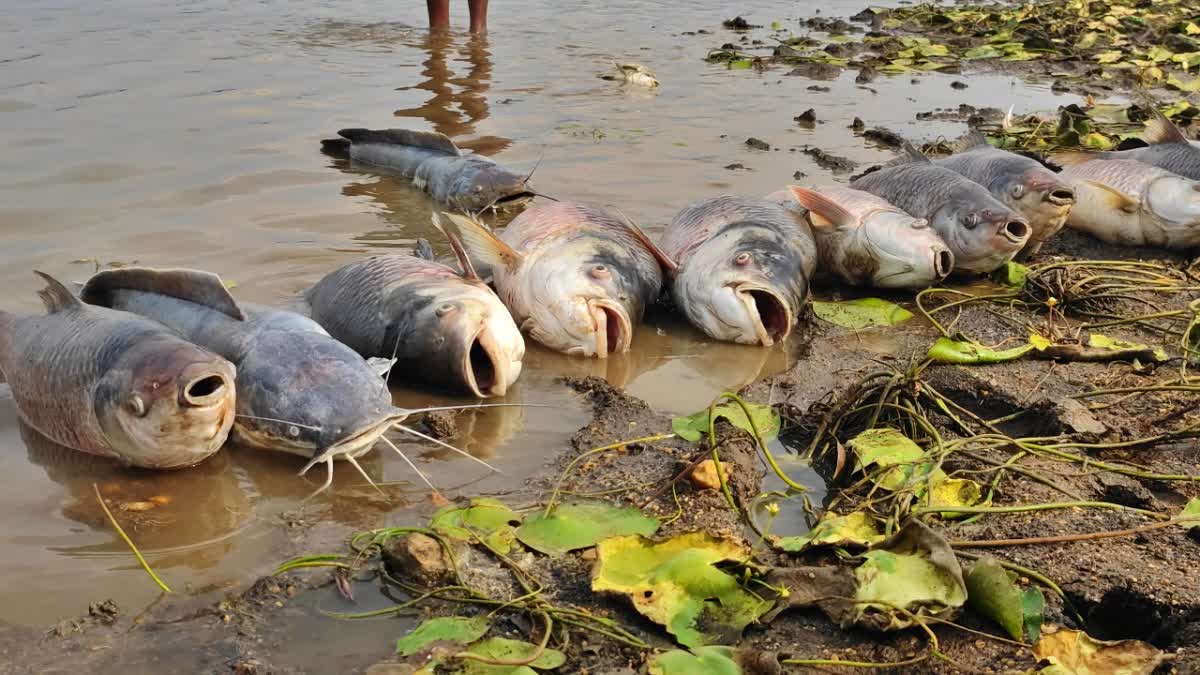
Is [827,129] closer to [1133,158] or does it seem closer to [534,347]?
[1133,158]

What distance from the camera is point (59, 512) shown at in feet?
12.1

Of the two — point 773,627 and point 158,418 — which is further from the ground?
point 158,418

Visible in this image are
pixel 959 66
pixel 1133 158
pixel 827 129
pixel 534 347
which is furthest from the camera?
pixel 959 66

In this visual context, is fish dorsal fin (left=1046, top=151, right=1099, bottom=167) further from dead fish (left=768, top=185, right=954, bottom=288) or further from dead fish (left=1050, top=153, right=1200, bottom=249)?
dead fish (left=768, top=185, right=954, bottom=288)

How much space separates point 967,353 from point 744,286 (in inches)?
41.8

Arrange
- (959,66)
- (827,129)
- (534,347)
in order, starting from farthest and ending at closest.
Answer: (959,66) → (827,129) → (534,347)

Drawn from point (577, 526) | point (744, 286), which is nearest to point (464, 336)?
point (577, 526)

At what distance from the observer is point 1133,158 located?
6.96 meters

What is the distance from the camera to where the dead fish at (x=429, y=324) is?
4641 mm

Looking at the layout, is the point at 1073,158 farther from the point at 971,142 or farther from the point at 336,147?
the point at 336,147

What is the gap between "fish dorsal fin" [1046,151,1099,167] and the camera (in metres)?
7.22

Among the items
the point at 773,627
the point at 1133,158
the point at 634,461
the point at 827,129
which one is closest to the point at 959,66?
the point at 827,129

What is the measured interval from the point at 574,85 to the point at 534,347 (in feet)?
20.9

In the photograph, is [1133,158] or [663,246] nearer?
[663,246]
